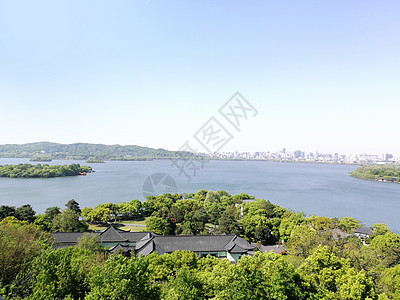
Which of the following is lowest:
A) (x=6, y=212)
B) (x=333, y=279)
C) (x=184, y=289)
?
(x=6, y=212)

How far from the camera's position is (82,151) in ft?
308

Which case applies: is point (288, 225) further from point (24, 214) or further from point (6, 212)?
point (6, 212)

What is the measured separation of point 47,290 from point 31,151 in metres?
97.6

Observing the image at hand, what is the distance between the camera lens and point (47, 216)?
43.3 feet

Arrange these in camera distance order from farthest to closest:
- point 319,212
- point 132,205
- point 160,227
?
point 319,212 → point 132,205 → point 160,227

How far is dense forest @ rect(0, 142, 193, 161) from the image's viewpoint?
80938 millimetres

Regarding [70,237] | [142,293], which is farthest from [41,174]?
[142,293]

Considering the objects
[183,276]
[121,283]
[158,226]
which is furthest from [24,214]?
[183,276]

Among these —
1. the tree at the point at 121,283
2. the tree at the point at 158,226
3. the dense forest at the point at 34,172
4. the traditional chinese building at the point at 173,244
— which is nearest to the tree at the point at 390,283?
the traditional chinese building at the point at 173,244

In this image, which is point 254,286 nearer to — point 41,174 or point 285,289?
point 285,289

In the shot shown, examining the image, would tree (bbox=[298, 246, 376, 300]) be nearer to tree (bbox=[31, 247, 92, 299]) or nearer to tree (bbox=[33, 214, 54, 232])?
tree (bbox=[31, 247, 92, 299])

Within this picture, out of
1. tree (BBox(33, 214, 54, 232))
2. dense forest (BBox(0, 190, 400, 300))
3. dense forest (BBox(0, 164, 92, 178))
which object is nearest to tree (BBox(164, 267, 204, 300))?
dense forest (BBox(0, 190, 400, 300))

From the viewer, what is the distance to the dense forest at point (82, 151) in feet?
266

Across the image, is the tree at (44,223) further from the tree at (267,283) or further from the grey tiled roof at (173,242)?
the tree at (267,283)
